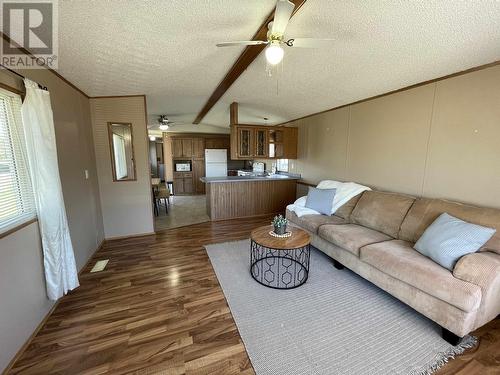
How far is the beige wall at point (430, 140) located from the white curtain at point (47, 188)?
157 inches

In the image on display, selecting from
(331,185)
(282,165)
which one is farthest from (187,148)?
(331,185)

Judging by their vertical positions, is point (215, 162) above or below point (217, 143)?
below

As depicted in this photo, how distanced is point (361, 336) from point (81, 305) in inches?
101

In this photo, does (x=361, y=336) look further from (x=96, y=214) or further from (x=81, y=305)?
(x=96, y=214)

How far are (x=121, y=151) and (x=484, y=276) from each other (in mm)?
4664

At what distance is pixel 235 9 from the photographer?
1.58 meters

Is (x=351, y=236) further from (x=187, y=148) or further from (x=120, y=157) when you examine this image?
(x=187, y=148)

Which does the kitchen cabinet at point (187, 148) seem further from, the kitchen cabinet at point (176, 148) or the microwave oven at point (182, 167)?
the microwave oven at point (182, 167)

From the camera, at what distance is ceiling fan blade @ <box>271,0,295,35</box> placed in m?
1.29

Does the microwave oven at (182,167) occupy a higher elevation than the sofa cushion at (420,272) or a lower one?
higher

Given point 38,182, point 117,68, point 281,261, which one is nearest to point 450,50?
point 281,261

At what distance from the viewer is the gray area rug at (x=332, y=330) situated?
4.84 ft

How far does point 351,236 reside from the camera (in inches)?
98.0

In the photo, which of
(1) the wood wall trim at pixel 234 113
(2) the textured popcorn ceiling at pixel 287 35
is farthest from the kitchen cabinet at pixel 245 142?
(2) the textured popcorn ceiling at pixel 287 35
